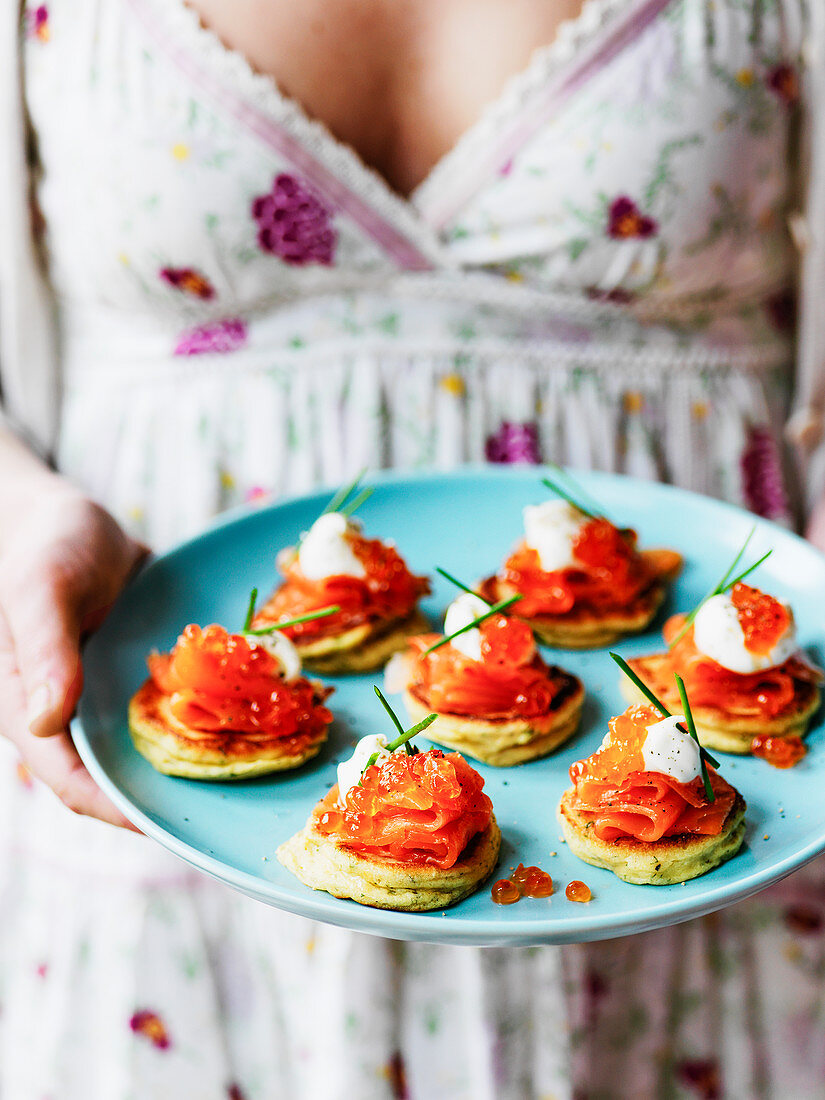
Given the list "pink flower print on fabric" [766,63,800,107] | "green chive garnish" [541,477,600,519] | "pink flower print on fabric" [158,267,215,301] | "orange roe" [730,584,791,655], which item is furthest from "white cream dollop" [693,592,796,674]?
"pink flower print on fabric" [158,267,215,301]

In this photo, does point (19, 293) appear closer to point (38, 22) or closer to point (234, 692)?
point (38, 22)

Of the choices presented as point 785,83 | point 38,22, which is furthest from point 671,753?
point 38,22

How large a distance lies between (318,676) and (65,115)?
1.11 m

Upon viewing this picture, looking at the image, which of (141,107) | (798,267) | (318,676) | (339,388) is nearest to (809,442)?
(798,267)

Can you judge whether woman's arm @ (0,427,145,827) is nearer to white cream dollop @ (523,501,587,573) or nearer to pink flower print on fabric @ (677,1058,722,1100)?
white cream dollop @ (523,501,587,573)

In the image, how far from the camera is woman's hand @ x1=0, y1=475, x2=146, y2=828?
50.6 inches

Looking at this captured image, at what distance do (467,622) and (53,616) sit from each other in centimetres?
61

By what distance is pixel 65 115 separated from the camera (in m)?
1.70

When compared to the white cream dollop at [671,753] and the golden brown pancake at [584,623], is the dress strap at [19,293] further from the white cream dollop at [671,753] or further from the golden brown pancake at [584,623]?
the white cream dollop at [671,753]

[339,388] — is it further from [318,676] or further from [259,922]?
[259,922]

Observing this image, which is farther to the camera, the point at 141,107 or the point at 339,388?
the point at 339,388

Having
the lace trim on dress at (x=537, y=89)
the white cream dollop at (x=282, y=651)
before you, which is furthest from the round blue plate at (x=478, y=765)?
the lace trim on dress at (x=537, y=89)

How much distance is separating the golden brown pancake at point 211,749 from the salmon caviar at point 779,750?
25.2 inches

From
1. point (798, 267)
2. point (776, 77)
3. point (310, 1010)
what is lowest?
point (310, 1010)
